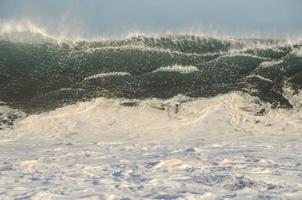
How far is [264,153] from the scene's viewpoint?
16.7 feet

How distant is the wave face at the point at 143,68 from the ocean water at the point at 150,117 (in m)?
0.01

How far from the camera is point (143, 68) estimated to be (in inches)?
287

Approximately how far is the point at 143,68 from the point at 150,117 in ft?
3.19

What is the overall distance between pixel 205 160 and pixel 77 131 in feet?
5.75

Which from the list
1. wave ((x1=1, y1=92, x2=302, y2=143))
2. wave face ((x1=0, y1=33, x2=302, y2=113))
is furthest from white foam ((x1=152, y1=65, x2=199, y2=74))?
wave ((x1=1, y1=92, x2=302, y2=143))

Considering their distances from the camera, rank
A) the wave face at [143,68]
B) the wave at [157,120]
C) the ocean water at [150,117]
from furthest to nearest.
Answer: the wave face at [143,68]
the wave at [157,120]
the ocean water at [150,117]

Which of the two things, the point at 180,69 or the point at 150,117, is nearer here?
the point at 150,117

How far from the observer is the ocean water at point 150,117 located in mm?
4230

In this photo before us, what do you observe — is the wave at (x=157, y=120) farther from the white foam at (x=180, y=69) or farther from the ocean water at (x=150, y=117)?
the white foam at (x=180, y=69)

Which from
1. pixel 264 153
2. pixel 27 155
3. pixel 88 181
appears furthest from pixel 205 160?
pixel 27 155

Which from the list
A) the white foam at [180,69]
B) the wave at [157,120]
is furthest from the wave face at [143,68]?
the wave at [157,120]

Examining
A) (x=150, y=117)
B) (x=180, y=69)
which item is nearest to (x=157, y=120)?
(x=150, y=117)

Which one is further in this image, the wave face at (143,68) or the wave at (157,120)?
the wave face at (143,68)

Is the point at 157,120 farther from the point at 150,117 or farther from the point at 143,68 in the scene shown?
the point at 143,68
